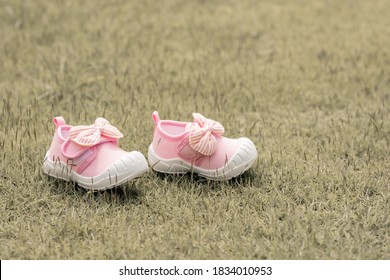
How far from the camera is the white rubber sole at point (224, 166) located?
117 inches

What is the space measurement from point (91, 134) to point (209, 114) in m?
1.02

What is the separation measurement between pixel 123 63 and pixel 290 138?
1.35 metres

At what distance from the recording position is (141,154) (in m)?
2.84

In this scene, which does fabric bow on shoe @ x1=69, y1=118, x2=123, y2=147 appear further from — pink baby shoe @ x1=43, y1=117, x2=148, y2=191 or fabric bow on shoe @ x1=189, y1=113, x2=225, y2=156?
fabric bow on shoe @ x1=189, y1=113, x2=225, y2=156

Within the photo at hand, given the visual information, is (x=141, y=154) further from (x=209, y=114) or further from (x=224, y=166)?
(x=209, y=114)

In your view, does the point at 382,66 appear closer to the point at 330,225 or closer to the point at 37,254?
the point at 330,225

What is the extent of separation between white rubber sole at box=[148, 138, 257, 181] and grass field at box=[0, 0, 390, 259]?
0.15ft

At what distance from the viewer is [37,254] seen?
8.42ft

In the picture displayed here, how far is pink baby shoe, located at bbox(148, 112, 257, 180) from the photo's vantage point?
296cm

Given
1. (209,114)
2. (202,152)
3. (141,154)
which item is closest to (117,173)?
(141,154)

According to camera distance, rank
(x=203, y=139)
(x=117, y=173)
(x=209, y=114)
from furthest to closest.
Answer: (x=209, y=114) → (x=203, y=139) → (x=117, y=173)

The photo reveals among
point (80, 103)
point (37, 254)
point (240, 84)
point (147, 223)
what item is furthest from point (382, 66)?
point (37, 254)

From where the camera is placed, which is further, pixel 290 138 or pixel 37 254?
pixel 290 138

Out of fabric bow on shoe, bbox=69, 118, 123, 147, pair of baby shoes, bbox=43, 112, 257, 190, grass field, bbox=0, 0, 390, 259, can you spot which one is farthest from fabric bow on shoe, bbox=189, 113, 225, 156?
fabric bow on shoe, bbox=69, 118, 123, 147
